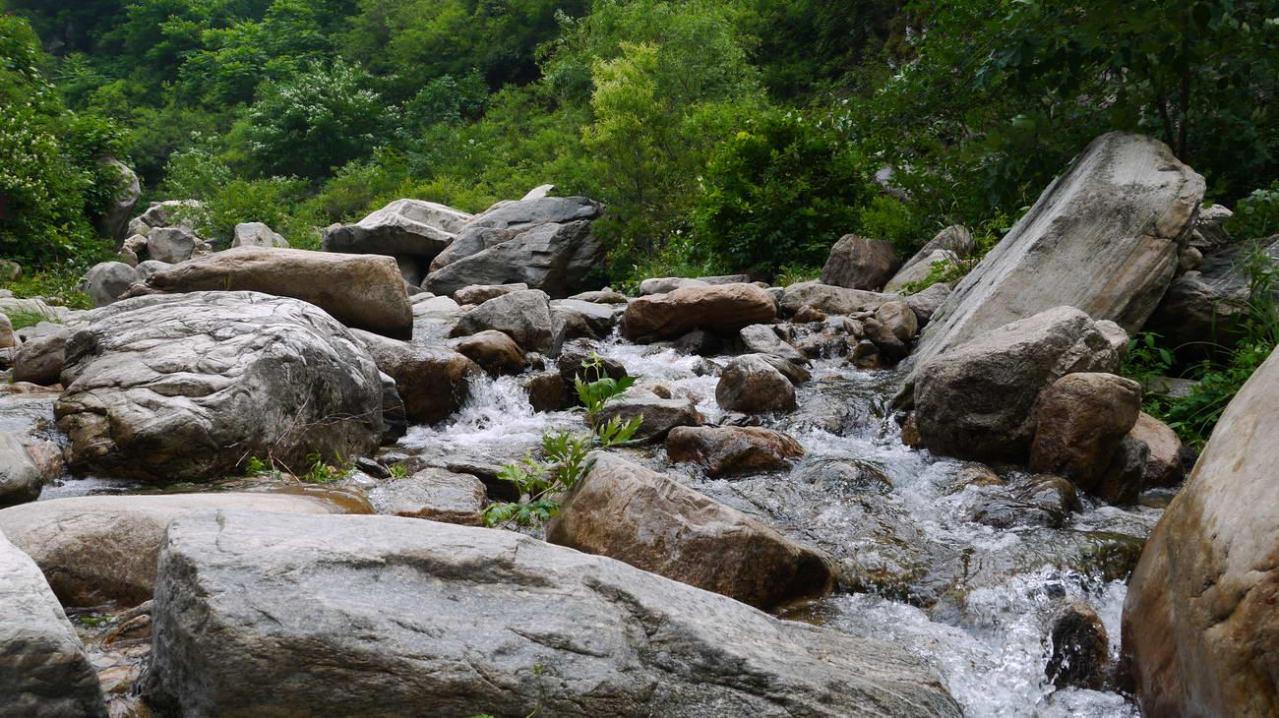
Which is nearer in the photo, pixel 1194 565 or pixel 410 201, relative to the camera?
pixel 1194 565

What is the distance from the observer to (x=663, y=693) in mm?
2525

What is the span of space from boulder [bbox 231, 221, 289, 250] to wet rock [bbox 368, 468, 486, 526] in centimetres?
1501

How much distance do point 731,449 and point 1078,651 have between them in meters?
2.64

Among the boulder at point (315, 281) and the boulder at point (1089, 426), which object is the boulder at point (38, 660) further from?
the boulder at point (315, 281)

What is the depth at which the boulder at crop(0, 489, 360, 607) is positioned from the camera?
3.40m

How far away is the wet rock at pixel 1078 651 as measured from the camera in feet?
10.9

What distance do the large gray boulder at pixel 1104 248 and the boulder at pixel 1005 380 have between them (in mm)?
979

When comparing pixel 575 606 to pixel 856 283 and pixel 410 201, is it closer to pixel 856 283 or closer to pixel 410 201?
pixel 856 283

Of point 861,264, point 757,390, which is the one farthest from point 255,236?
point 757,390

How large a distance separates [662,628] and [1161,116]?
7.58 metres

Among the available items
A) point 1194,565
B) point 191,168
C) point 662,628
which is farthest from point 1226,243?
point 191,168

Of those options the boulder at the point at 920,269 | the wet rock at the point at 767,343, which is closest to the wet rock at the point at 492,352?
the wet rock at the point at 767,343

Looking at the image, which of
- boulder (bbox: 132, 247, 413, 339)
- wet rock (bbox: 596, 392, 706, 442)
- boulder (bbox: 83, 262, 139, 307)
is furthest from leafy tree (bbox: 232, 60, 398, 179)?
wet rock (bbox: 596, 392, 706, 442)

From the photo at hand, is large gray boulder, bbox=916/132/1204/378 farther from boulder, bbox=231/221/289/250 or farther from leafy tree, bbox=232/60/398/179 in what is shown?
leafy tree, bbox=232/60/398/179
